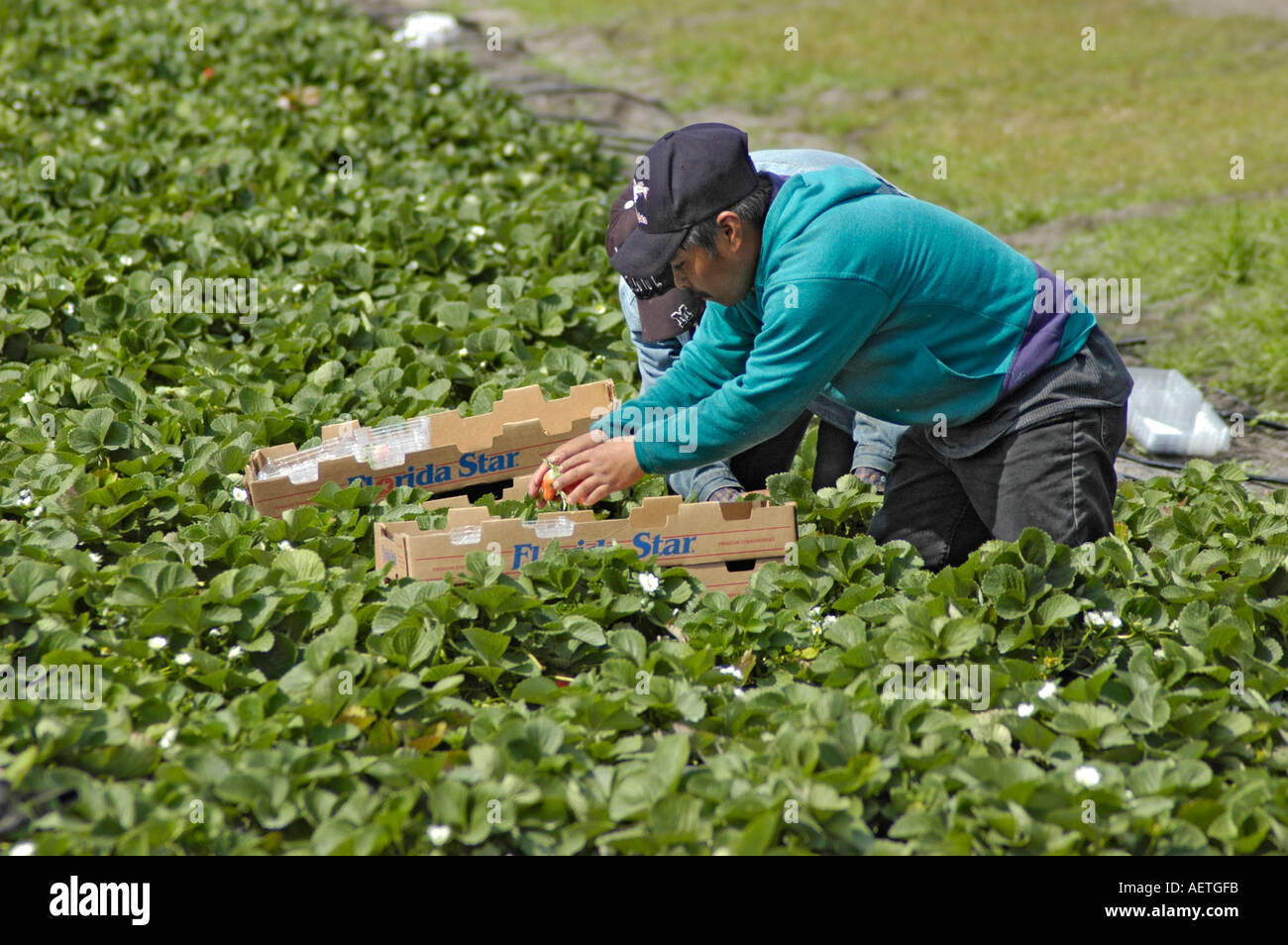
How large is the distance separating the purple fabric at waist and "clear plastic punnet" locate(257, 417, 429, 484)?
5.91 feet

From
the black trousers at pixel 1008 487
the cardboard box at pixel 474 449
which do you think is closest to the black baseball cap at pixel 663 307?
the cardboard box at pixel 474 449

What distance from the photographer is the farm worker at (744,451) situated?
4066mm

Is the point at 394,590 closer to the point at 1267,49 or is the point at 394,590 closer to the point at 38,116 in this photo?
the point at 38,116

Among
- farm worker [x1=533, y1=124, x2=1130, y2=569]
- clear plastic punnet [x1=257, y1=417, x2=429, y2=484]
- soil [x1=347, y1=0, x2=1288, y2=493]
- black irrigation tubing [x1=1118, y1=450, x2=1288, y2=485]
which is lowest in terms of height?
black irrigation tubing [x1=1118, y1=450, x2=1288, y2=485]

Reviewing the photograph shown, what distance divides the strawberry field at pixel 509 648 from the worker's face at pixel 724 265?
31.3 inches

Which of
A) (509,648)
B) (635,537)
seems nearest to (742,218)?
(635,537)

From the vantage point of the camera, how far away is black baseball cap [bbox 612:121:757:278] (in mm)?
2971

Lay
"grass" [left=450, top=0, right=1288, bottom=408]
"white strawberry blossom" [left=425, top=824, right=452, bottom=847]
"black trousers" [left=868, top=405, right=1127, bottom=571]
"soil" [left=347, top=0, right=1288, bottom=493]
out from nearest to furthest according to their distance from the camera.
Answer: "white strawberry blossom" [left=425, top=824, right=452, bottom=847] → "black trousers" [left=868, top=405, right=1127, bottom=571] → "soil" [left=347, top=0, right=1288, bottom=493] → "grass" [left=450, top=0, right=1288, bottom=408]

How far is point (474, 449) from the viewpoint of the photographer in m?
4.01

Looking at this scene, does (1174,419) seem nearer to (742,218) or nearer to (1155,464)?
(1155,464)

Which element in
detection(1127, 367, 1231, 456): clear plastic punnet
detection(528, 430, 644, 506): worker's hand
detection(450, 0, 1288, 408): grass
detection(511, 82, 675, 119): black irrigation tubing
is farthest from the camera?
detection(511, 82, 675, 119): black irrigation tubing

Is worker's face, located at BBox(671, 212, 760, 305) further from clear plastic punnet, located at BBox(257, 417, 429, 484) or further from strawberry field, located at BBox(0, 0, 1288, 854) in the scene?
clear plastic punnet, located at BBox(257, 417, 429, 484)

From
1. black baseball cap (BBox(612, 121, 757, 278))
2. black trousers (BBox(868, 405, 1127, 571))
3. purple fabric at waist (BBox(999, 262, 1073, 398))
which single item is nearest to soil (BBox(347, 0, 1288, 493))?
black trousers (BBox(868, 405, 1127, 571))

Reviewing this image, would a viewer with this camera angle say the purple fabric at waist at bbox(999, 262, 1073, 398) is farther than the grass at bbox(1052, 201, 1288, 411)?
No
